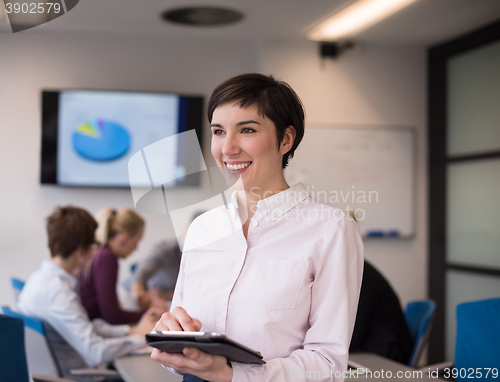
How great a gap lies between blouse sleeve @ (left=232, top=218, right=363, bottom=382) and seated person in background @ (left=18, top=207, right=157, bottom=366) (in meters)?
1.16

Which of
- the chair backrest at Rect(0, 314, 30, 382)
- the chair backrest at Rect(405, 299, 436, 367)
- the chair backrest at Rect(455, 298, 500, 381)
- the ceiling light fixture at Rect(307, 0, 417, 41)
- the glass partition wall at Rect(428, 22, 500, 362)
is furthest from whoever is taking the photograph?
the glass partition wall at Rect(428, 22, 500, 362)

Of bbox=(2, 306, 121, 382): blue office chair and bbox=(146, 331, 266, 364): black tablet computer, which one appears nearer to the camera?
bbox=(146, 331, 266, 364): black tablet computer

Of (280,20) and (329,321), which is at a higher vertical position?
(280,20)

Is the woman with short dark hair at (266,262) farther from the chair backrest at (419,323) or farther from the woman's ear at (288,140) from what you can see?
the chair backrest at (419,323)

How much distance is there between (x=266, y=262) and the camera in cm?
112

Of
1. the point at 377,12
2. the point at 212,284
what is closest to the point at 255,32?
the point at 377,12

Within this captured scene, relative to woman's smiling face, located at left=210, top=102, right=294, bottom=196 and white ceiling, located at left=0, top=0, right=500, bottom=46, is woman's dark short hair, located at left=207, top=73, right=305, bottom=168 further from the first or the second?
white ceiling, located at left=0, top=0, right=500, bottom=46

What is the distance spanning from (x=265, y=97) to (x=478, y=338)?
125 centimetres

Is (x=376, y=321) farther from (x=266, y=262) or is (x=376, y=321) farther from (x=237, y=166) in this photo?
(x=237, y=166)

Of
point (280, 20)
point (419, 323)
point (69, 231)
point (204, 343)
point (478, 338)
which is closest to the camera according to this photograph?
point (204, 343)

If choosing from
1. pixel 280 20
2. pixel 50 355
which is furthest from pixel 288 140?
pixel 280 20

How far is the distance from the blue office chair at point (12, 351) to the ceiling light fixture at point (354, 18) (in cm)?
263

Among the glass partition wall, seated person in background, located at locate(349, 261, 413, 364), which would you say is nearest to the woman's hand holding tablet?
seated person in background, located at locate(349, 261, 413, 364)

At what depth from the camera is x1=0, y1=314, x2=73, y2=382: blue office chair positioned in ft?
4.79
